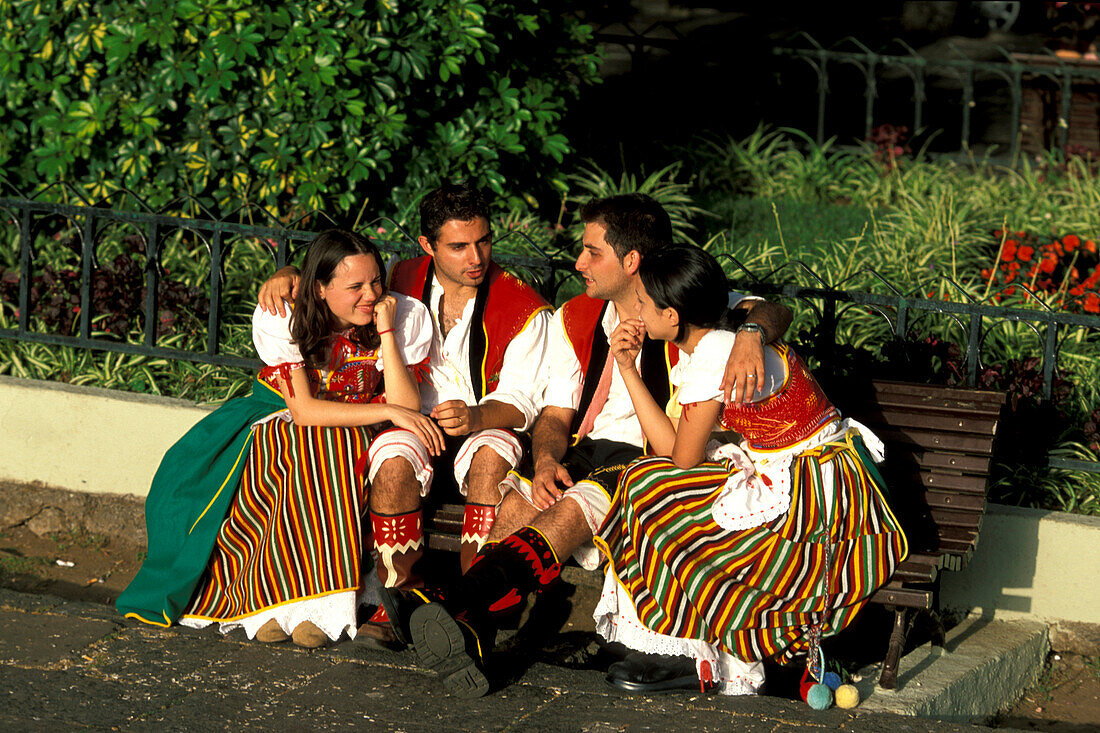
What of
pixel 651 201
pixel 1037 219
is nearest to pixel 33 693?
pixel 651 201

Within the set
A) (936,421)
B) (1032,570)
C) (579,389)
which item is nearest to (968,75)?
(1032,570)

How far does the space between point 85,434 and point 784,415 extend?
3.05m

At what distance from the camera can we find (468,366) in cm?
470

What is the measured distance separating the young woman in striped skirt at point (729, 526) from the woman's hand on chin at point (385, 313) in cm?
88

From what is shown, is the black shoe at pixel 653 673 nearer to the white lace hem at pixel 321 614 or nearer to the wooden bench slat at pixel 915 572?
the wooden bench slat at pixel 915 572

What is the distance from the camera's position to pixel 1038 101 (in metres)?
11.8

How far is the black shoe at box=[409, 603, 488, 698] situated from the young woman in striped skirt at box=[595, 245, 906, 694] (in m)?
0.43

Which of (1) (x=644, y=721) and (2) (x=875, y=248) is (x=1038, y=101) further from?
(1) (x=644, y=721)

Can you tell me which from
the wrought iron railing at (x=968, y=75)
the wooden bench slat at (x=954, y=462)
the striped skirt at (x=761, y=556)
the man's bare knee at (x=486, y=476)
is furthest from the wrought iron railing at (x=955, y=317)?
the wrought iron railing at (x=968, y=75)

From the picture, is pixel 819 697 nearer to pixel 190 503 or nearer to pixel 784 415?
pixel 784 415

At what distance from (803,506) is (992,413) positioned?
872 mm

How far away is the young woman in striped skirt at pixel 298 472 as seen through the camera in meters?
4.25

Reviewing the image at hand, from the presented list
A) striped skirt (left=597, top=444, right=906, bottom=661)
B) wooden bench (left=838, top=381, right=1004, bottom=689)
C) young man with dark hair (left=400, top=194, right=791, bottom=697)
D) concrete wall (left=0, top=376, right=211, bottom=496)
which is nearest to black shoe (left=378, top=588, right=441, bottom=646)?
young man with dark hair (left=400, top=194, right=791, bottom=697)

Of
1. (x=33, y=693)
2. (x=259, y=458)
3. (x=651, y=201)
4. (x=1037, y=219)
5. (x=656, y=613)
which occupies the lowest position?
(x=33, y=693)
